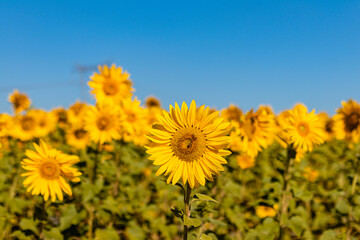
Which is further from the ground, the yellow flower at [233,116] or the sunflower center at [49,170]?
the yellow flower at [233,116]

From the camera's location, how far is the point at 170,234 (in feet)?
15.2

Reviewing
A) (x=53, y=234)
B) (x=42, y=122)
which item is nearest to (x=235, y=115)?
(x=53, y=234)

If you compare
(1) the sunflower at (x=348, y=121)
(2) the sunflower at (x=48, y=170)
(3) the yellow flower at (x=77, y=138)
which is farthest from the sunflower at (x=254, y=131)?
(3) the yellow flower at (x=77, y=138)

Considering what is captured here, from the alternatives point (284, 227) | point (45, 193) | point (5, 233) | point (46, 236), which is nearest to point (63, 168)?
point (45, 193)

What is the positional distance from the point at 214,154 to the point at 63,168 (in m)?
2.09

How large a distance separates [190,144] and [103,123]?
10.0 feet

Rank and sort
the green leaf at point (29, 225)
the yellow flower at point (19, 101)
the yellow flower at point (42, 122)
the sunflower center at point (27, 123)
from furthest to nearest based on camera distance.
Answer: the yellow flower at point (19, 101) → the yellow flower at point (42, 122) → the sunflower center at point (27, 123) → the green leaf at point (29, 225)

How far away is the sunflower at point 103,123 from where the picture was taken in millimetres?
5188

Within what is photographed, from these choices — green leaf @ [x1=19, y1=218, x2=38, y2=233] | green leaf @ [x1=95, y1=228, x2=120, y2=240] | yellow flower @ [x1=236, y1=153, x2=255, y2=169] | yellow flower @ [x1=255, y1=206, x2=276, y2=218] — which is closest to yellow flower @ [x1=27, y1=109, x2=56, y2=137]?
green leaf @ [x1=19, y1=218, x2=38, y2=233]

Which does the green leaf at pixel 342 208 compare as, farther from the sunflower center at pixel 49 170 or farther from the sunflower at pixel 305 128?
the sunflower center at pixel 49 170

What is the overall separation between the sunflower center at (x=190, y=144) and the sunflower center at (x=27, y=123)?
212 inches

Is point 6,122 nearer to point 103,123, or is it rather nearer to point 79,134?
point 79,134

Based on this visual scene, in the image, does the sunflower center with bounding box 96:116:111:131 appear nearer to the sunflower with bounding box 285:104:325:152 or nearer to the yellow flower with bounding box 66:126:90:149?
the yellow flower with bounding box 66:126:90:149

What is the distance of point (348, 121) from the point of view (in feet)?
17.3
